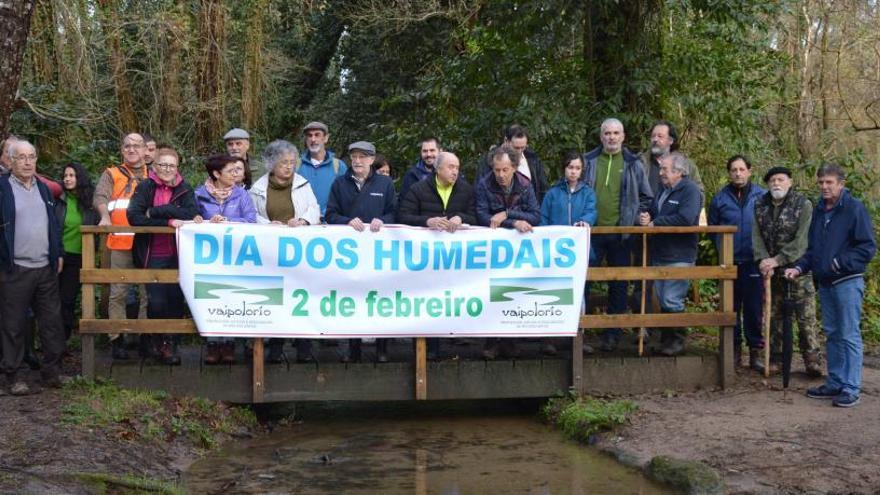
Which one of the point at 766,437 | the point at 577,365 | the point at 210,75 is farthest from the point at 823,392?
the point at 210,75

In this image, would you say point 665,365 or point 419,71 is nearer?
point 665,365

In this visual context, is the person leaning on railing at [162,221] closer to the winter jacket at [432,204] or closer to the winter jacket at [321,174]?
the winter jacket at [321,174]

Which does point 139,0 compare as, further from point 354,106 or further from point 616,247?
point 616,247

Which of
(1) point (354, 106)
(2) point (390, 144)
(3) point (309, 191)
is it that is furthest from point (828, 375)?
(1) point (354, 106)

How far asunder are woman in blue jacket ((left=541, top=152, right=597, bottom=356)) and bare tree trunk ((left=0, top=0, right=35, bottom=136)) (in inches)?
184

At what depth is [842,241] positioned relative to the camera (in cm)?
933

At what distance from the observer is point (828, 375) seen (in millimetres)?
9828

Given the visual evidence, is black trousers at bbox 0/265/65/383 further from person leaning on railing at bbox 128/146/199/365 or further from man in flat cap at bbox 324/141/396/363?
man in flat cap at bbox 324/141/396/363

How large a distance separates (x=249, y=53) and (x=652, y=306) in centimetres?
936

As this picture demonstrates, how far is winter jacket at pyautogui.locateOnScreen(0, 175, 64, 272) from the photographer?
29.8 feet

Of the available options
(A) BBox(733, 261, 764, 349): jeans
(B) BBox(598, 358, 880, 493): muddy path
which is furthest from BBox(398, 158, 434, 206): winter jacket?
(A) BBox(733, 261, 764, 349): jeans

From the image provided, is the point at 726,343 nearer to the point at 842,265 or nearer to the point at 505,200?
the point at 842,265

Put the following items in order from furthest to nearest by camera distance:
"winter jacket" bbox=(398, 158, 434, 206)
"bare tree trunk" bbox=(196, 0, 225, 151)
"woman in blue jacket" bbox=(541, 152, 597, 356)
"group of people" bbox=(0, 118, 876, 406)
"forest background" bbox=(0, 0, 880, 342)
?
"bare tree trunk" bbox=(196, 0, 225, 151), "forest background" bbox=(0, 0, 880, 342), "winter jacket" bbox=(398, 158, 434, 206), "woman in blue jacket" bbox=(541, 152, 597, 356), "group of people" bbox=(0, 118, 876, 406)

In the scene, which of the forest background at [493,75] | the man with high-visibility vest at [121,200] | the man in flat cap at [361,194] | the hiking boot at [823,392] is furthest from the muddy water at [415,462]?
the forest background at [493,75]
